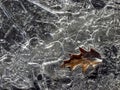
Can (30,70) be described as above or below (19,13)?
below

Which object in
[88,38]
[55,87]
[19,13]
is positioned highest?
[19,13]

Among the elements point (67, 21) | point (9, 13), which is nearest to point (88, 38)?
point (67, 21)

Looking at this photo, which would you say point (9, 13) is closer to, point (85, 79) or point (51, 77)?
point (51, 77)

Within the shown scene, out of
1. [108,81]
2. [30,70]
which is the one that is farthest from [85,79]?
[30,70]

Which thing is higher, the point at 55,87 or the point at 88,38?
the point at 88,38

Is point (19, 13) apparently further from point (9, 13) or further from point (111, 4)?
point (111, 4)
